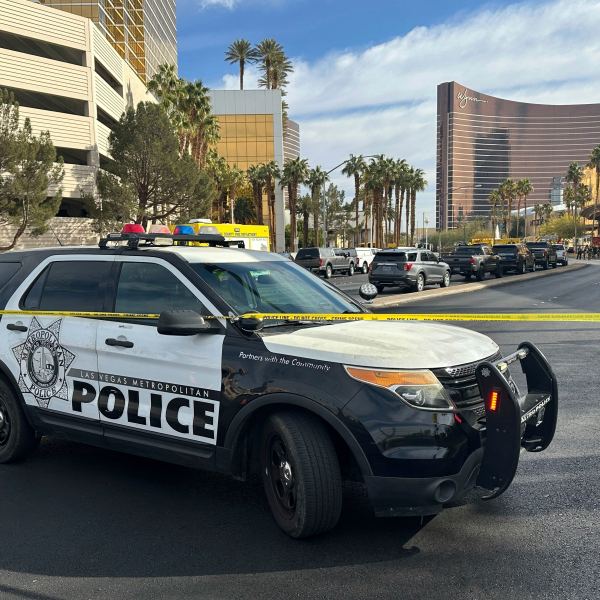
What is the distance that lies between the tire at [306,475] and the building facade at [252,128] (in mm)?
75672

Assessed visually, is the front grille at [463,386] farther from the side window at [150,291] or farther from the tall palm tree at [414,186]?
the tall palm tree at [414,186]

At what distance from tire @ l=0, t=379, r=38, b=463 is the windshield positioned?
76.2 inches

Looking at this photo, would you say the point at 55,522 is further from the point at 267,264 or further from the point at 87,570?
the point at 267,264

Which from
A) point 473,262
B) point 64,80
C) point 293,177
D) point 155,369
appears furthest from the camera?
point 293,177

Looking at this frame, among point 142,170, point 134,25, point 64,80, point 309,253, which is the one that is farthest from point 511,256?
point 134,25

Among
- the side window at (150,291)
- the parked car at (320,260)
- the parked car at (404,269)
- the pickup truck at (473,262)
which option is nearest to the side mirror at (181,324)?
the side window at (150,291)

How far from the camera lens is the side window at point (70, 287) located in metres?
4.29

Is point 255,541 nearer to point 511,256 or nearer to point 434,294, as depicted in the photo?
point 434,294

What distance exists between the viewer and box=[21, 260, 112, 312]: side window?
4293mm

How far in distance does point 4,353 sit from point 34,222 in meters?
28.9

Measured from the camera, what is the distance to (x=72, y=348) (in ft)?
13.9

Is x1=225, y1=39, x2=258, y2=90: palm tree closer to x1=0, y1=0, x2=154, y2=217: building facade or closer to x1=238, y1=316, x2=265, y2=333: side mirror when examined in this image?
x1=0, y1=0, x2=154, y2=217: building facade

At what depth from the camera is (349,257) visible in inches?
1480

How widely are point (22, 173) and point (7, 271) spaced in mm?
28365
